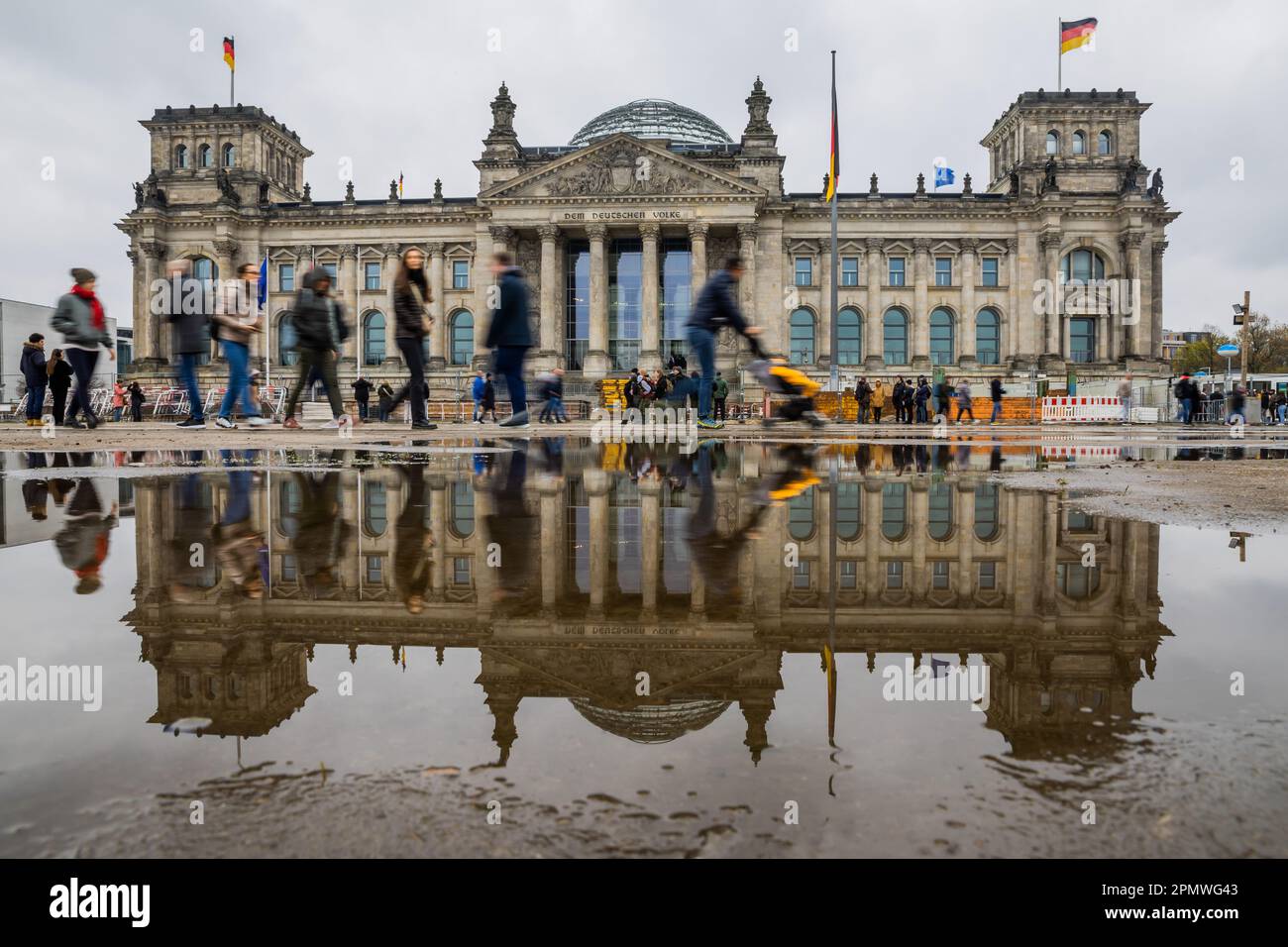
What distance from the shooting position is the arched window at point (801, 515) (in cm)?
366

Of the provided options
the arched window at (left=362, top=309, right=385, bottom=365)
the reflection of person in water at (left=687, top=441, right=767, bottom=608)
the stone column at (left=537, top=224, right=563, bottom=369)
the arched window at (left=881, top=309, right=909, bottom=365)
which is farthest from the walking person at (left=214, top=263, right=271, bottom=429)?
the arched window at (left=881, top=309, right=909, bottom=365)

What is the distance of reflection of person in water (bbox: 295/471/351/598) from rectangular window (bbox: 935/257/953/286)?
5466 cm

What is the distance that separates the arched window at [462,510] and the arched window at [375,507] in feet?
0.98

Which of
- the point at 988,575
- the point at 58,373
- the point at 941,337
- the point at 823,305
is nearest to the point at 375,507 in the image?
the point at 988,575

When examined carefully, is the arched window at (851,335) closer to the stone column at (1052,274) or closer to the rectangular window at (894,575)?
the stone column at (1052,274)

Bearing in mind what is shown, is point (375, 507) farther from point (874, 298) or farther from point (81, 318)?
point (874, 298)

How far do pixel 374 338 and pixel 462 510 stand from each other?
56.6 meters

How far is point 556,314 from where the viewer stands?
52406 mm

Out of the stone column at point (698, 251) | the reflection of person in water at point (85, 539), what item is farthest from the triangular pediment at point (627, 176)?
the reflection of person in water at point (85, 539)

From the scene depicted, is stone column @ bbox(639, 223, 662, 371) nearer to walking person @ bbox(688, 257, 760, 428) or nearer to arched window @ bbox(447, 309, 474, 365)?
arched window @ bbox(447, 309, 474, 365)

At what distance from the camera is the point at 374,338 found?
5766 cm

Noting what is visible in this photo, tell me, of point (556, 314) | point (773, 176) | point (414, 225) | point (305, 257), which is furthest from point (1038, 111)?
point (305, 257)
